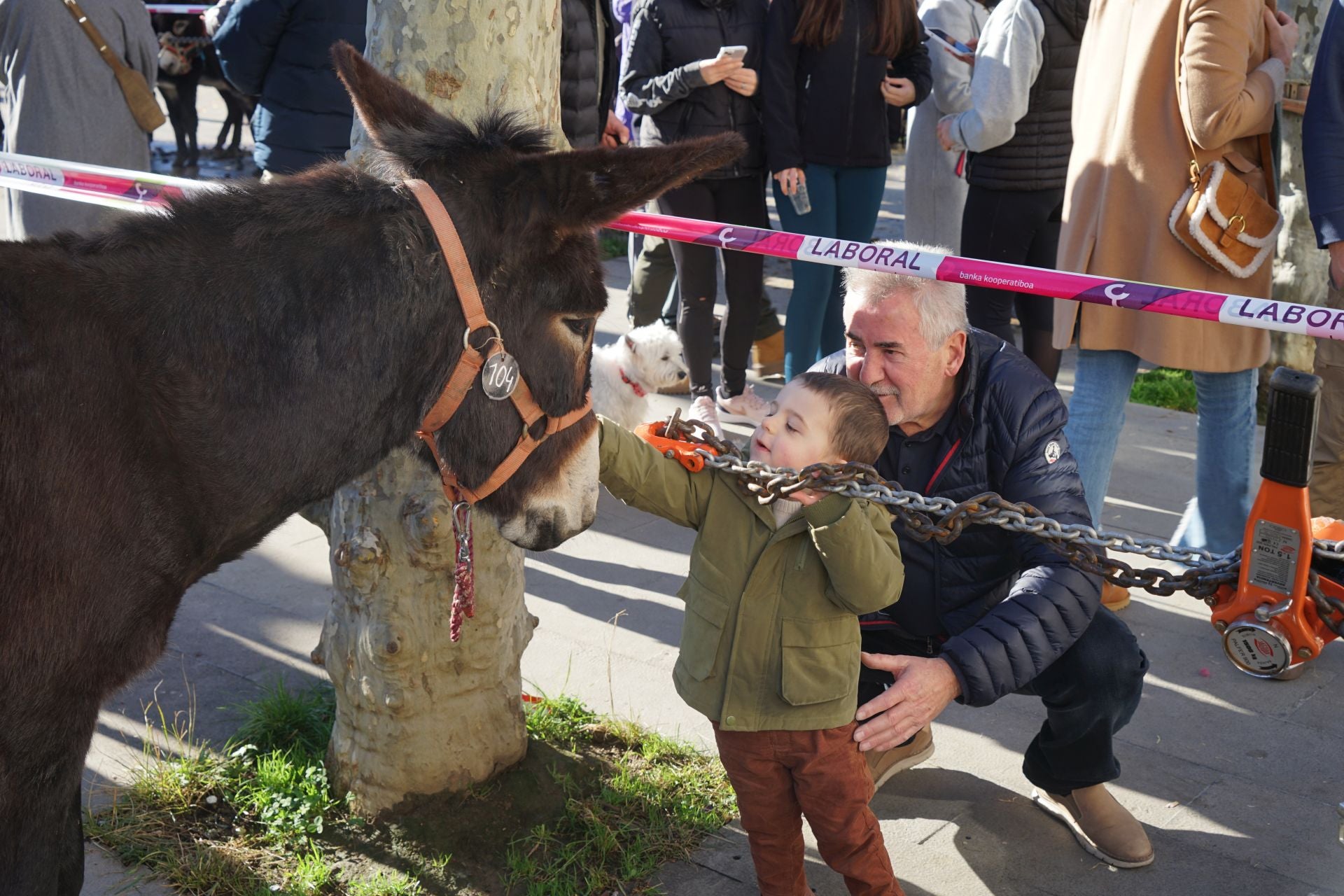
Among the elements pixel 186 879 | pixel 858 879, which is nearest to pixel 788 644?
pixel 858 879

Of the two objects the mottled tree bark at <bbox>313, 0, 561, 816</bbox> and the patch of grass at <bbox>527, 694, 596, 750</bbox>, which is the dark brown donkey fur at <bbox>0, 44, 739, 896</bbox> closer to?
the mottled tree bark at <bbox>313, 0, 561, 816</bbox>

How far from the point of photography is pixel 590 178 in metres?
2.27

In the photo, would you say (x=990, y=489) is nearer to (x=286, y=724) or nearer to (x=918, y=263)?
(x=918, y=263)

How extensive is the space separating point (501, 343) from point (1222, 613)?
1626 millimetres

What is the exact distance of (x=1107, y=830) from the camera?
335 centimetres

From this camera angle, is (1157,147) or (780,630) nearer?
(780,630)

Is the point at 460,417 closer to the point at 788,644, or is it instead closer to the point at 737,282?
the point at 788,644

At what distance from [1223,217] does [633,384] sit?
3.02 meters

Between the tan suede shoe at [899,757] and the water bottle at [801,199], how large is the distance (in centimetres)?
337

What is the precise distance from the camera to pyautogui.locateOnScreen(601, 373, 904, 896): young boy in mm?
2766

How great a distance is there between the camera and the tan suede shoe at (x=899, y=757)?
141 inches

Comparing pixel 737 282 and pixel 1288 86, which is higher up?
pixel 1288 86

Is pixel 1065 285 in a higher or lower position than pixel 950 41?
lower

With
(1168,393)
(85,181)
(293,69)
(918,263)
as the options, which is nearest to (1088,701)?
(918,263)
